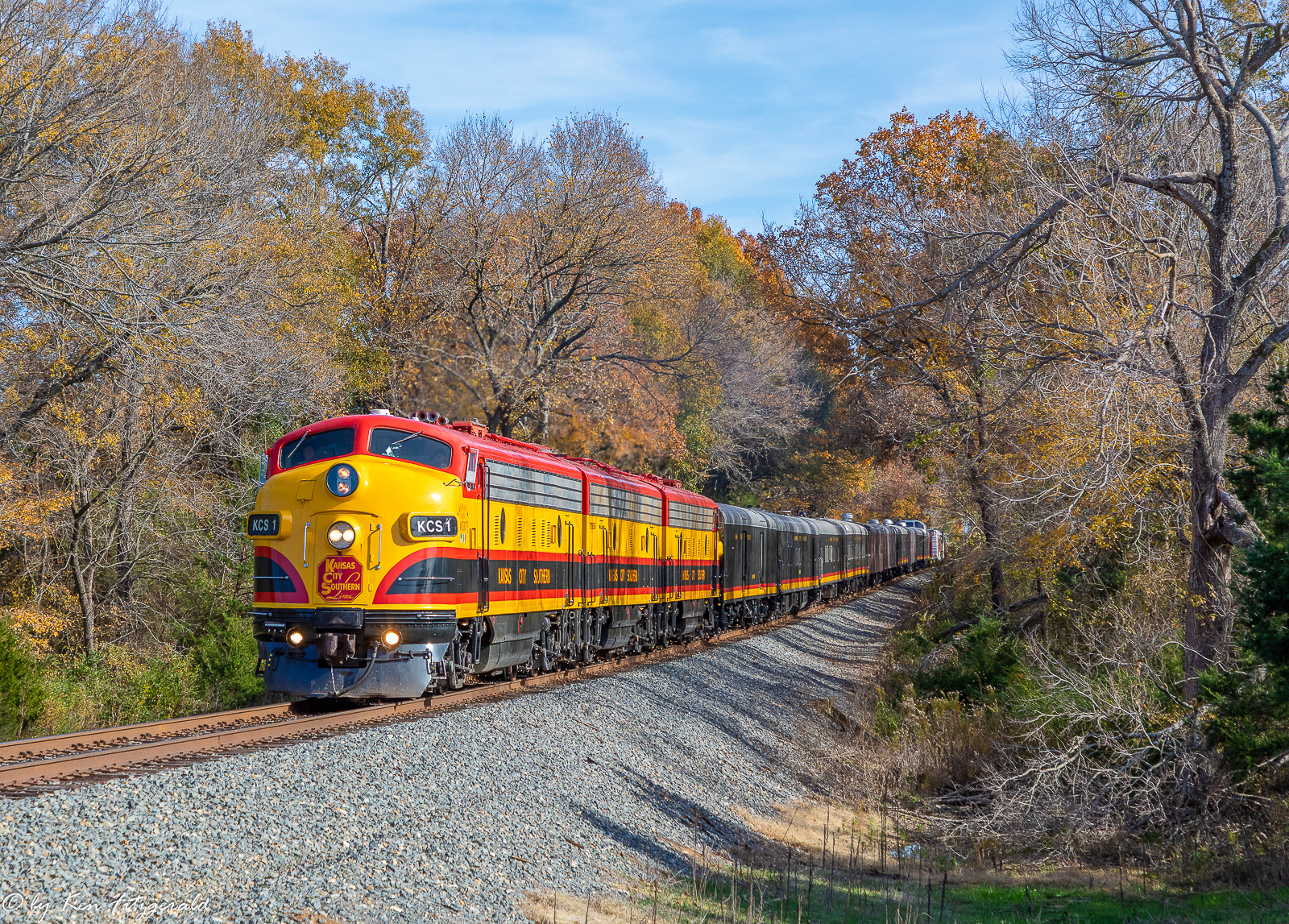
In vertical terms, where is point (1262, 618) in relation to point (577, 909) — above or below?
above

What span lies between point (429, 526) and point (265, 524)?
2009 mm

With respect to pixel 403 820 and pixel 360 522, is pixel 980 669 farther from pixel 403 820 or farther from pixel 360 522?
pixel 403 820

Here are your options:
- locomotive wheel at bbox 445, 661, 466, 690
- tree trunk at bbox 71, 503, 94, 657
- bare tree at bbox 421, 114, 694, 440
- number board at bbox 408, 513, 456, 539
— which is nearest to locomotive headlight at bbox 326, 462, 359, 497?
number board at bbox 408, 513, 456, 539

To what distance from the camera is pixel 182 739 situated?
381 inches

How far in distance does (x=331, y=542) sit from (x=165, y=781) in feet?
14.2

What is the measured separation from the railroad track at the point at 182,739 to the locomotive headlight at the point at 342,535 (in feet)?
6.08

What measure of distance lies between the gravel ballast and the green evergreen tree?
4.79 m

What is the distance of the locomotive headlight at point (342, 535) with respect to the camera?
1147 centimetres

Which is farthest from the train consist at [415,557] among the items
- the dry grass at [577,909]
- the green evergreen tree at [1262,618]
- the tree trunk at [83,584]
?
the tree trunk at [83,584]

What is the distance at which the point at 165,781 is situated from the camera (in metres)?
7.43

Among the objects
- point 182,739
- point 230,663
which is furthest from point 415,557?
point 230,663

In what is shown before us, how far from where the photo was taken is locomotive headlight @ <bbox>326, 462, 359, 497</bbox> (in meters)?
11.6

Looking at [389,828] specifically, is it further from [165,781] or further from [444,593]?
[444,593]

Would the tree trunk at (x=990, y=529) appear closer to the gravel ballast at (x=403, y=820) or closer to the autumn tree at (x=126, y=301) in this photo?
the gravel ballast at (x=403, y=820)
